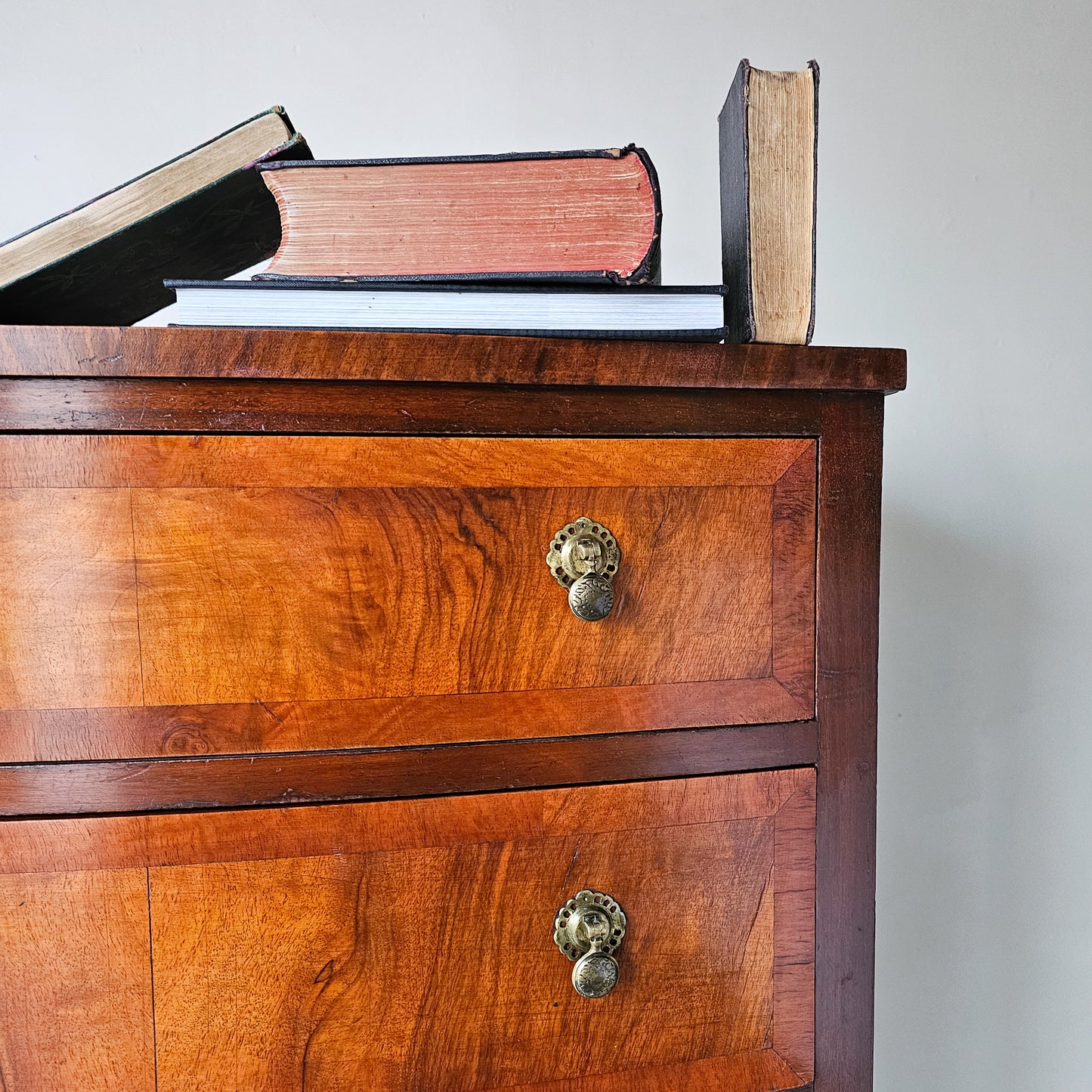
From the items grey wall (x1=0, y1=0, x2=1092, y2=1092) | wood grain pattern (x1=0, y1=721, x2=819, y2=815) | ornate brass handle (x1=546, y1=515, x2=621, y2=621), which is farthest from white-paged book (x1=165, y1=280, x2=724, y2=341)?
grey wall (x1=0, y1=0, x2=1092, y2=1092)

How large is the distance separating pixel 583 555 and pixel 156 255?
373mm

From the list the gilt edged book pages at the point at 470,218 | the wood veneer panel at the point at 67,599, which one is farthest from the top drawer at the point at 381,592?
the gilt edged book pages at the point at 470,218

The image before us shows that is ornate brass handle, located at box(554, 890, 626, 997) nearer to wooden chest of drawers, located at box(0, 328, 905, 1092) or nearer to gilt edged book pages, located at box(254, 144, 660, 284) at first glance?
wooden chest of drawers, located at box(0, 328, 905, 1092)

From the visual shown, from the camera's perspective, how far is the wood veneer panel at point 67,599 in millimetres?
454

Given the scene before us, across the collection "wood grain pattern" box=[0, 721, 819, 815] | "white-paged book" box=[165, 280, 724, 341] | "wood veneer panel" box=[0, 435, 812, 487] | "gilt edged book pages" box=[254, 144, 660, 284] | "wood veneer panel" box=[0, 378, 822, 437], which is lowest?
"wood grain pattern" box=[0, 721, 819, 815]

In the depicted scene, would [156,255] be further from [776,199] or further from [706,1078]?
[706,1078]

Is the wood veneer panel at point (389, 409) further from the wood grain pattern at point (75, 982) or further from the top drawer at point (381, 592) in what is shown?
the wood grain pattern at point (75, 982)

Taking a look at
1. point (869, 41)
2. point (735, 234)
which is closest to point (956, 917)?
point (735, 234)

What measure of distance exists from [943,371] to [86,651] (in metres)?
0.97

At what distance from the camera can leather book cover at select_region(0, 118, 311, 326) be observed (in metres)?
0.55

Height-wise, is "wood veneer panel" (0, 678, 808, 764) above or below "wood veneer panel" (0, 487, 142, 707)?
below

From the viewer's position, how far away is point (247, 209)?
0.61m

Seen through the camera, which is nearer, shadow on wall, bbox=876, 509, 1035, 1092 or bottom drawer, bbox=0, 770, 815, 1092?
bottom drawer, bbox=0, 770, 815, 1092

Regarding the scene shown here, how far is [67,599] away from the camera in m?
0.46
